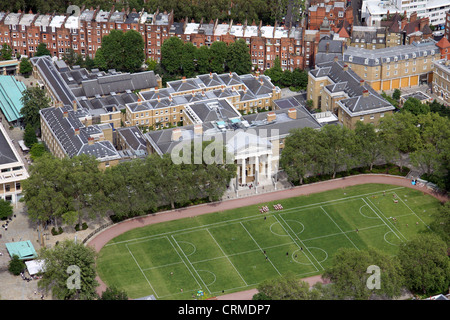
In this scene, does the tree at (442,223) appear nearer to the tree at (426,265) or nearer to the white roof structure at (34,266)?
the tree at (426,265)

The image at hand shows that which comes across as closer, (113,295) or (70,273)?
(113,295)

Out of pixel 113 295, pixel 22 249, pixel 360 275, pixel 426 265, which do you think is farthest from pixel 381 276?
pixel 22 249

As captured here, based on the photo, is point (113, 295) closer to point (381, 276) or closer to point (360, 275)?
point (360, 275)

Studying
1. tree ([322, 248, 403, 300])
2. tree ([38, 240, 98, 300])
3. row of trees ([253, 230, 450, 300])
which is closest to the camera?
row of trees ([253, 230, 450, 300])

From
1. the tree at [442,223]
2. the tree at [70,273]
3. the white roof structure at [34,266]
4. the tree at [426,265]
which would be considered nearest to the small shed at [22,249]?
the white roof structure at [34,266]

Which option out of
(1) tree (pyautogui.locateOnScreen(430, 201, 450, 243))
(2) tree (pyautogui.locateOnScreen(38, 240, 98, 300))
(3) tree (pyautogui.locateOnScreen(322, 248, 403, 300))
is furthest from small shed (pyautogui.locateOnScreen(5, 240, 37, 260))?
(1) tree (pyautogui.locateOnScreen(430, 201, 450, 243))

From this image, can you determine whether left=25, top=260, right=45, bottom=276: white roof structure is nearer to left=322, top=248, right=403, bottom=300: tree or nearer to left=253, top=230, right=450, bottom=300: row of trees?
left=253, top=230, right=450, bottom=300: row of trees
